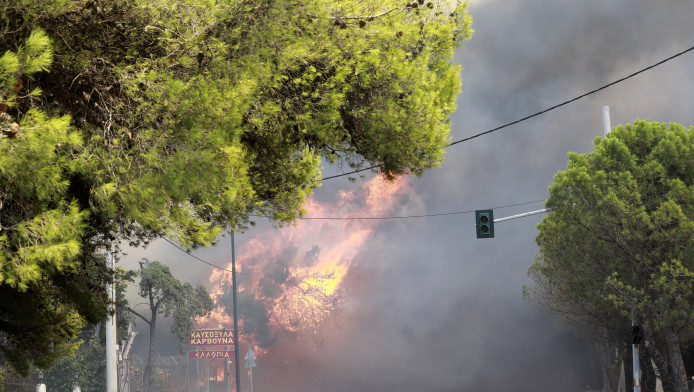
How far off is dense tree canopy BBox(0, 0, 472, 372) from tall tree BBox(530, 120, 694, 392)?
46.0 feet

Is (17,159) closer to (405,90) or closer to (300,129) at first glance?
(300,129)

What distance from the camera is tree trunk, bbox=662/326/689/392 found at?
23250mm

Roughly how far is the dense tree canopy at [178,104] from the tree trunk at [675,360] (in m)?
16.3

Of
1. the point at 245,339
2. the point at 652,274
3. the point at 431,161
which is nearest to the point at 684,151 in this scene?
the point at 652,274

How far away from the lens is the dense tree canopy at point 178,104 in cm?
711

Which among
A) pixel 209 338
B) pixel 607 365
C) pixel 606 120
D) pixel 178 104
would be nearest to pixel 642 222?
pixel 606 120

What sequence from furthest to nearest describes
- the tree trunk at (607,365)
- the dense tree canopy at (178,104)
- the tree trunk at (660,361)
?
the tree trunk at (607,365), the tree trunk at (660,361), the dense tree canopy at (178,104)

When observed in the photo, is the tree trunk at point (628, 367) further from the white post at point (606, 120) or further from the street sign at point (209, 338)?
the street sign at point (209, 338)

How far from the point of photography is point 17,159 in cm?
659

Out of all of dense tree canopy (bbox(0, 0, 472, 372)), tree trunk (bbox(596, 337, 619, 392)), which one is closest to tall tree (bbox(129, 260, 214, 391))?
tree trunk (bbox(596, 337, 619, 392))

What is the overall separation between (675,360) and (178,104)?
20366 millimetres

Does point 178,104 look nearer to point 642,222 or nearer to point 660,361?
point 642,222

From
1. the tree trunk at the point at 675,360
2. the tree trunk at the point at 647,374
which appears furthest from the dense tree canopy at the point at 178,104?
the tree trunk at the point at 647,374

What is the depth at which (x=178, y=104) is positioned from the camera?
25.7 feet
